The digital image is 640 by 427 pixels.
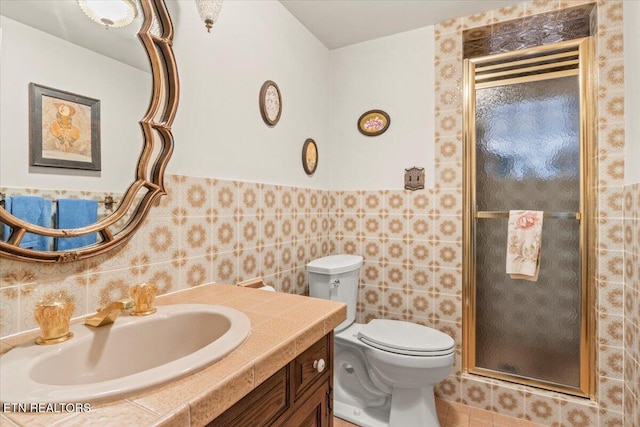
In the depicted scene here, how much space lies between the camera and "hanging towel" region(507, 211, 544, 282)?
1.75 metres

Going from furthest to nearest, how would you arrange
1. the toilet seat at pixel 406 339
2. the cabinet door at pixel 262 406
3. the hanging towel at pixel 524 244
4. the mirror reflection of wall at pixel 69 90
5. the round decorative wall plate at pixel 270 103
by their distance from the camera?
the hanging towel at pixel 524 244
the round decorative wall plate at pixel 270 103
the toilet seat at pixel 406 339
the mirror reflection of wall at pixel 69 90
the cabinet door at pixel 262 406

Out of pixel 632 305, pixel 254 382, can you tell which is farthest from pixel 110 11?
pixel 632 305

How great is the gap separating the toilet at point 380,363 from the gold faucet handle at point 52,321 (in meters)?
1.18

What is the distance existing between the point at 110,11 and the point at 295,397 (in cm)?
124

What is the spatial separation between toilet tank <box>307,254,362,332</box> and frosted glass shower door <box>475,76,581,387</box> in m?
0.77

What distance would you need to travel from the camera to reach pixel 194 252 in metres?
1.26

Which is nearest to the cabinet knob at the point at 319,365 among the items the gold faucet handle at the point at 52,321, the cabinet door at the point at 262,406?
the cabinet door at the point at 262,406

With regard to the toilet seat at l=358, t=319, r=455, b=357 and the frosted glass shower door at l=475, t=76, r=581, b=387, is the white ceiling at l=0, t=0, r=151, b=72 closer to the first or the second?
the toilet seat at l=358, t=319, r=455, b=357

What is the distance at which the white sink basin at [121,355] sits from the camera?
0.52m

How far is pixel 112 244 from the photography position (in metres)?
0.97

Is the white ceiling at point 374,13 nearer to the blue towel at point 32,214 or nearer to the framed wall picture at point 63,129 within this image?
the framed wall picture at point 63,129

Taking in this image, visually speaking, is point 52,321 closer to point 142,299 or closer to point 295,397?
point 142,299

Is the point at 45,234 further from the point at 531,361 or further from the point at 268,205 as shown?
the point at 531,361

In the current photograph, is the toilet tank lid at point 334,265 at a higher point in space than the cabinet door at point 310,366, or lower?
higher
